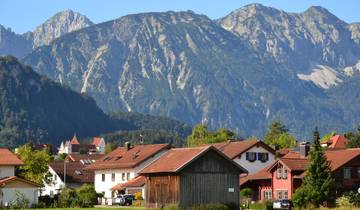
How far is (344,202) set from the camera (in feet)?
233

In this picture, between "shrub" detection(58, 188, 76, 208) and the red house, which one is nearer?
"shrub" detection(58, 188, 76, 208)

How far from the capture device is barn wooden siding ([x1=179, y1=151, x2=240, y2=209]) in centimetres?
6831

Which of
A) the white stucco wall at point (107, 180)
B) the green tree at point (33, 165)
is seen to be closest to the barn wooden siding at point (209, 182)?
the white stucco wall at point (107, 180)

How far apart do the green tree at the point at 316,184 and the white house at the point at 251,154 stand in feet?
88.8

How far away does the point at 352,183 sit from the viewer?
80.8 m

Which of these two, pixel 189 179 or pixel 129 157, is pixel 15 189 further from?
pixel 129 157

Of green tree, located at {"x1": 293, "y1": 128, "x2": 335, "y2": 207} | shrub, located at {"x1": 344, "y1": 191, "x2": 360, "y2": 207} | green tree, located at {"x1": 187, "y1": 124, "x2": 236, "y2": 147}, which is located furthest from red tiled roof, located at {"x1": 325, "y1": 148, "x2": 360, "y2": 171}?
green tree, located at {"x1": 187, "y1": 124, "x2": 236, "y2": 147}

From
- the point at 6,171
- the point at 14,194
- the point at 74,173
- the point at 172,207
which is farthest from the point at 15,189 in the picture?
the point at 74,173

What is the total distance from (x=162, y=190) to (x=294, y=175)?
767 inches

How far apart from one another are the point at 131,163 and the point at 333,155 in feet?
97.6

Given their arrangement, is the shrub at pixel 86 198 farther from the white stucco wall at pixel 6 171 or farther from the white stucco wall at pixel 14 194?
the white stucco wall at pixel 6 171

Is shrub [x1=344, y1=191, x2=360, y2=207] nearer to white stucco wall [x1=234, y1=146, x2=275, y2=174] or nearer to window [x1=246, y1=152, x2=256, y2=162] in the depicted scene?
white stucco wall [x1=234, y1=146, x2=275, y2=174]

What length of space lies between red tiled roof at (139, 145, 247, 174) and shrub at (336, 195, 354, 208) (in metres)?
9.07

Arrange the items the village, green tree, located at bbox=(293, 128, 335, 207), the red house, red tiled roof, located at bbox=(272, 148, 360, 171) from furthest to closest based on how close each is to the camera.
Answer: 1. red tiled roof, located at bbox=(272, 148, 360, 171)
2. the red house
3. green tree, located at bbox=(293, 128, 335, 207)
4. the village
